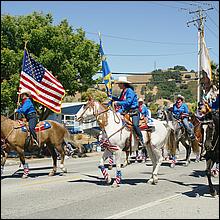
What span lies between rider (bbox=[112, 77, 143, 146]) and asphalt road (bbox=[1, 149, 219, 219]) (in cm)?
178

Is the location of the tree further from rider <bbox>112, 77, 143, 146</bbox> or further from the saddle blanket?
rider <bbox>112, 77, 143, 146</bbox>

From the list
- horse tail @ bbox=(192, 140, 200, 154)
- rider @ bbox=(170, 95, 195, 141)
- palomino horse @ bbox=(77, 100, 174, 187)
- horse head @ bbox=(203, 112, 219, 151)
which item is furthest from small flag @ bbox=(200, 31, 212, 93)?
horse tail @ bbox=(192, 140, 200, 154)

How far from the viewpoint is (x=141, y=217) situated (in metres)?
7.54

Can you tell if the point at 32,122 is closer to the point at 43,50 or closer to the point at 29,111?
the point at 29,111

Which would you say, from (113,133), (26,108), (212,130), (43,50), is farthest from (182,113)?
(43,50)

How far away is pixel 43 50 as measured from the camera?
2211 centimetres

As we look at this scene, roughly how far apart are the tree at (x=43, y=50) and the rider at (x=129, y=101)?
1108cm

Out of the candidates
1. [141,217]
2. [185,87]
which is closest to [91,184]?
[141,217]

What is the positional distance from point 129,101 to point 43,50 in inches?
475

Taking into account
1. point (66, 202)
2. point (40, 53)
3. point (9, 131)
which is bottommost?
point (66, 202)

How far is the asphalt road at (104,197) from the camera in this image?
7883 mm

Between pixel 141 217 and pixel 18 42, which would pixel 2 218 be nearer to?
pixel 141 217

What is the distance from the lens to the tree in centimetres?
2139

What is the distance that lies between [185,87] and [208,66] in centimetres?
9856
